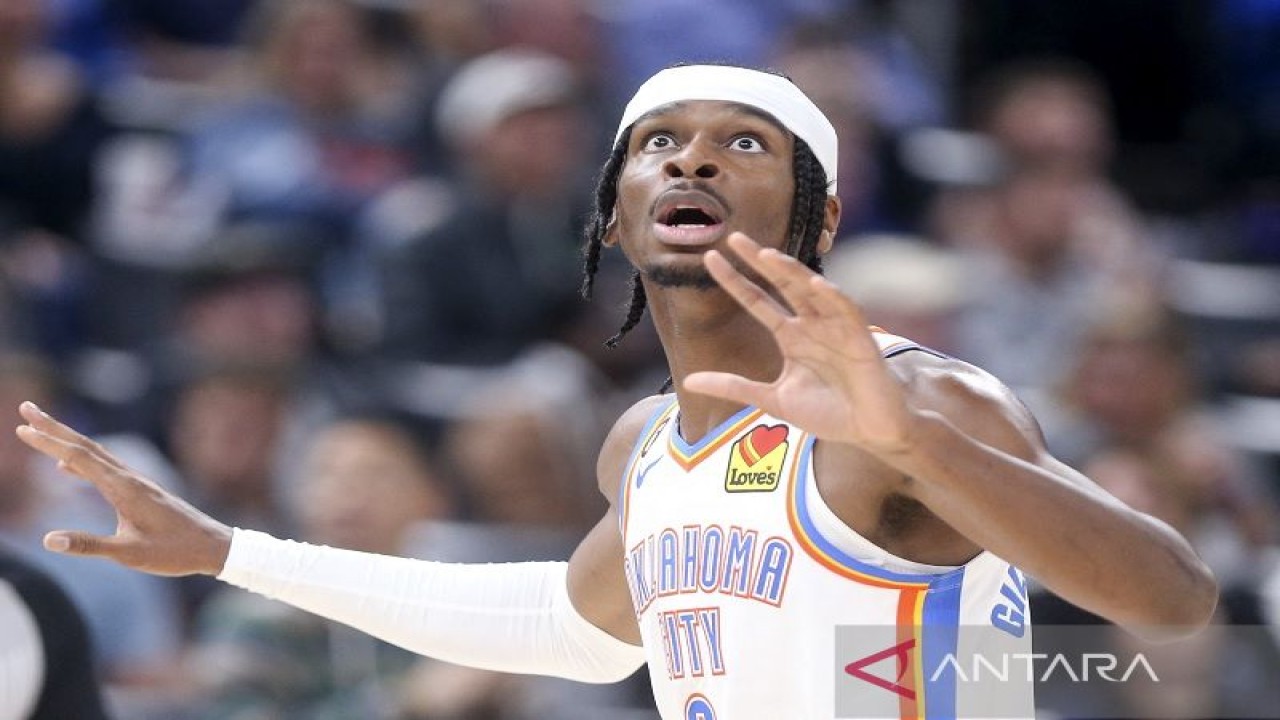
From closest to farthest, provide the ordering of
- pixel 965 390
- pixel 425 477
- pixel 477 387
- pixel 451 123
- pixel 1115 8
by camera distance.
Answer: pixel 965 390 < pixel 425 477 < pixel 477 387 < pixel 451 123 < pixel 1115 8

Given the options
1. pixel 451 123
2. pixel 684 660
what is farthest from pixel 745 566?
pixel 451 123

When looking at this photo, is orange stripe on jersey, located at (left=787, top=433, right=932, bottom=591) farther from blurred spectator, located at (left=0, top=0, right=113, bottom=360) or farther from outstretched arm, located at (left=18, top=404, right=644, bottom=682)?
blurred spectator, located at (left=0, top=0, right=113, bottom=360)

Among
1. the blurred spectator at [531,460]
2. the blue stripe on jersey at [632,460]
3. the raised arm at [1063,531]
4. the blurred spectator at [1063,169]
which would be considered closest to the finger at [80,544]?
the blue stripe on jersey at [632,460]

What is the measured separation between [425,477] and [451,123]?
A: 2132 millimetres

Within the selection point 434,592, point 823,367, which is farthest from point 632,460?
point 823,367

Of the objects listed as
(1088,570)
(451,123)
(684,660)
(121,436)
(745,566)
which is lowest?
(121,436)

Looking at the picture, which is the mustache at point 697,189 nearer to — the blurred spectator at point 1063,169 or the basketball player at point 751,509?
the basketball player at point 751,509

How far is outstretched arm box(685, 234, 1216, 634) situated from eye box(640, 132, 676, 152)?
3.35 feet

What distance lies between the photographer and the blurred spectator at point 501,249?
29.6 feet

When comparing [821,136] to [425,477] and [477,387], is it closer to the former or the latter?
[425,477]

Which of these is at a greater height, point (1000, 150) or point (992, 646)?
point (992, 646)

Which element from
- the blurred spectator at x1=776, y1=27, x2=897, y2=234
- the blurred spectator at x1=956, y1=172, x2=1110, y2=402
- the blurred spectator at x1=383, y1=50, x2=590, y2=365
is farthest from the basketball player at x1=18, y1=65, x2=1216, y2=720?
the blurred spectator at x1=776, y1=27, x2=897, y2=234

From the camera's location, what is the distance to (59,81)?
9.30m

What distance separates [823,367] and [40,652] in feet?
7.05
